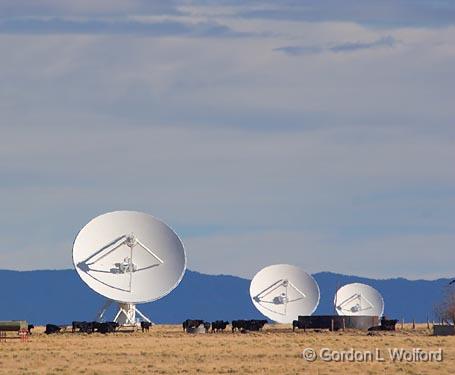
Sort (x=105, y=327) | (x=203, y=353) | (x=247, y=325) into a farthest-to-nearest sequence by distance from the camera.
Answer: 1. (x=247, y=325)
2. (x=105, y=327)
3. (x=203, y=353)

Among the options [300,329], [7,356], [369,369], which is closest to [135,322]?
[300,329]

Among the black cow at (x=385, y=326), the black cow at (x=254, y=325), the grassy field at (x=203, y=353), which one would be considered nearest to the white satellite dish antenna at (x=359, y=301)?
the black cow at (x=385, y=326)

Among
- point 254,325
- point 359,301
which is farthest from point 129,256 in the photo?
point 359,301

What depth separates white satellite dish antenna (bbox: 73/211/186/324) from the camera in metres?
129

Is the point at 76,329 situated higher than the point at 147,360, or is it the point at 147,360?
the point at 76,329

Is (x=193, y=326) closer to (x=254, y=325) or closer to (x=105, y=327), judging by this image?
(x=254, y=325)

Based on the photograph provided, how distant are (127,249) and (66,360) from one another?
46.7 m

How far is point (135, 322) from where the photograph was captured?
455 ft

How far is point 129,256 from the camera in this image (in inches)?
5123

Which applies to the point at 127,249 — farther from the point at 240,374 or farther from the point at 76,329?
the point at 240,374

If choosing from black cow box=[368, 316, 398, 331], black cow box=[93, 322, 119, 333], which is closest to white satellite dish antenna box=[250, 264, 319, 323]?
black cow box=[368, 316, 398, 331]

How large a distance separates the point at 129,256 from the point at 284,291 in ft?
119

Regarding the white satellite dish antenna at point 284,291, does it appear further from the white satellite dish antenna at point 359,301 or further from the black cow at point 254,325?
the black cow at point 254,325

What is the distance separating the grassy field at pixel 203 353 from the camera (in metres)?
76.8
